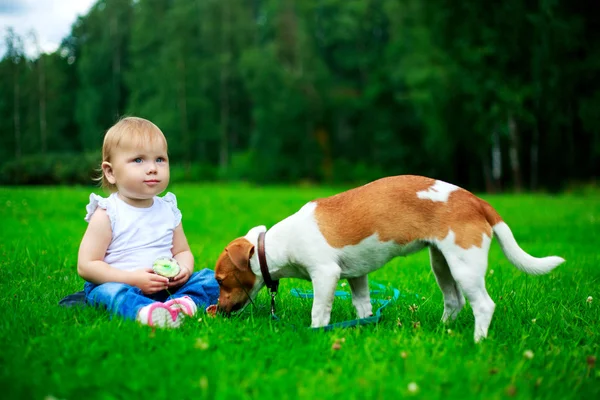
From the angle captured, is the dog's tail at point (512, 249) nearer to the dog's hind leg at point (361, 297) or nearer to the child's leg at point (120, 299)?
the dog's hind leg at point (361, 297)

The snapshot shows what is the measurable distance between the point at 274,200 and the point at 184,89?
68.1 feet

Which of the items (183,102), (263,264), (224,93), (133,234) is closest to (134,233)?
(133,234)

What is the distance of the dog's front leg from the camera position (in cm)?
369

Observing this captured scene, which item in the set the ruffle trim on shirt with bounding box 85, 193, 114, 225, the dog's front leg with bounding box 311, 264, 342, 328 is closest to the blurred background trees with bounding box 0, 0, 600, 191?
the ruffle trim on shirt with bounding box 85, 193, 114, 225

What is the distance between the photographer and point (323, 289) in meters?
3.71

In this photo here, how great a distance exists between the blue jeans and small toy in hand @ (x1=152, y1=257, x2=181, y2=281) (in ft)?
0.69

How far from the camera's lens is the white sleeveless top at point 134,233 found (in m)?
4.13

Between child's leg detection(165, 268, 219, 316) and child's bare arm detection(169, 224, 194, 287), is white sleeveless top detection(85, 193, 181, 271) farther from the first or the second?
child's leg detection(165, 268, 219, 316)

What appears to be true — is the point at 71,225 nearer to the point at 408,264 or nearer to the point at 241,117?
the point at 408,264

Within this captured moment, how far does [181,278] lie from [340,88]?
35496 millimetres

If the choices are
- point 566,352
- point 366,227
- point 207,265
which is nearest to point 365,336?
point 366,227

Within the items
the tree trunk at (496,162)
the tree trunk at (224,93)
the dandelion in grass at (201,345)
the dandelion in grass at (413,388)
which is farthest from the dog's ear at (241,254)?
the tree trunk at (224,93)

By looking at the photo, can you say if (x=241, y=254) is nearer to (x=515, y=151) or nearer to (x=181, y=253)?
(x=181, y=253)

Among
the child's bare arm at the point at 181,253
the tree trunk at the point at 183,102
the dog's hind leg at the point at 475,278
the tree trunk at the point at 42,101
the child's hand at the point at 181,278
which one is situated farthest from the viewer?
the tree trunk at the point at 183,102
